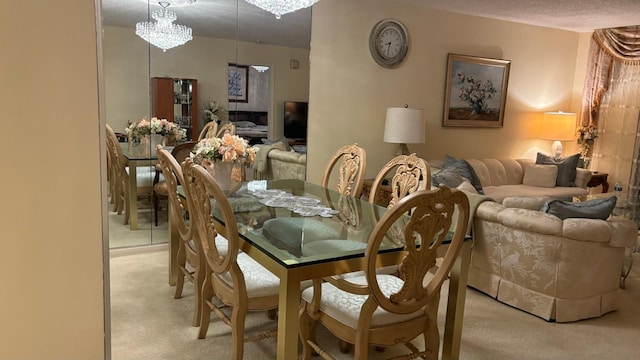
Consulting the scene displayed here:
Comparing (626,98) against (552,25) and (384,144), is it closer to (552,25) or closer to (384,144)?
A: (552,25)

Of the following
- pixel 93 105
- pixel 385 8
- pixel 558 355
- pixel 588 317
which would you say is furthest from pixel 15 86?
pixel 385 8

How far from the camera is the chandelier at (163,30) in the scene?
12.5 feet

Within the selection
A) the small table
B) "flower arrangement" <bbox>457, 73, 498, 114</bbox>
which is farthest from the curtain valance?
"flower arrangement" <bbox>457, 73, 498, 114</bbox>

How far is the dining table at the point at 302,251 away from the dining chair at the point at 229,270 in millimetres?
105

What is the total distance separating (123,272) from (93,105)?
98.3 inches

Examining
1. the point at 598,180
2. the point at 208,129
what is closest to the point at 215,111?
the point at 208,129

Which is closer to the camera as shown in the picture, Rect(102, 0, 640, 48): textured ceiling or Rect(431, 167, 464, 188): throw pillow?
Rect(102, 0, 640, 48): textured ceiling

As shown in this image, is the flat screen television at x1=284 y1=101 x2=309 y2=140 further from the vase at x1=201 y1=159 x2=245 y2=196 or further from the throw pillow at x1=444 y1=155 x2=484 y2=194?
the vase at x1=201 y1=159 x2=245 y2=196

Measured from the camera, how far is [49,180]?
1.38m

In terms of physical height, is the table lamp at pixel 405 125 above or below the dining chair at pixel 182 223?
above

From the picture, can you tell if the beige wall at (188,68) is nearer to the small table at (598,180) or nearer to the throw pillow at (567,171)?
the throw pillow at (567,171)

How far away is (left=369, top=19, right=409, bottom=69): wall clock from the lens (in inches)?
192

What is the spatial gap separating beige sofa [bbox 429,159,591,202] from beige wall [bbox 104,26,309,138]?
1826mm

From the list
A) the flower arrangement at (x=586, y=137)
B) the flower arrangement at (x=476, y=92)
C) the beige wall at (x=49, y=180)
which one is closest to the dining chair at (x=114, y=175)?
the beige wall at (x=49, y=180)
